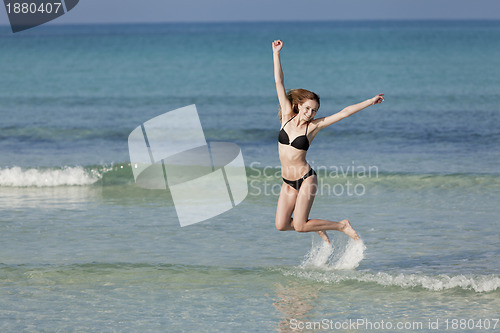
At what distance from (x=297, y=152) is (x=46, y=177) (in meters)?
7.52

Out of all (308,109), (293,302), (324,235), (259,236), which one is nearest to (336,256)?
(324,235)

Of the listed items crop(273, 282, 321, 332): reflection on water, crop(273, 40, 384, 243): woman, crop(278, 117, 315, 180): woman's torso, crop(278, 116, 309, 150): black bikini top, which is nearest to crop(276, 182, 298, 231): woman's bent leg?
crop(273, 40, 384, 243): woman

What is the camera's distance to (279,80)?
308 inches

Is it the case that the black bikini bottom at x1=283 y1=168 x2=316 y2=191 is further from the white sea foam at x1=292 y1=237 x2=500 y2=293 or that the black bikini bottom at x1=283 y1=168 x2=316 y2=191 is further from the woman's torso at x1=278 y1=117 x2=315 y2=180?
the white sea foam at x1=292 y1=237 x2=500 y2=293

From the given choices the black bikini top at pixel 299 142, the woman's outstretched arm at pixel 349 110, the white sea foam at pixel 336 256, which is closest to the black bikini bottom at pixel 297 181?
the black bikini top at pixel 299 142

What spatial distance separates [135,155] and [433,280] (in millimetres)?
10540

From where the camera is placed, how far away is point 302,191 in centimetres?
809

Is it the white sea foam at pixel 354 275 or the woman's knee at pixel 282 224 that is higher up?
the woman's knee at pixel 282 224

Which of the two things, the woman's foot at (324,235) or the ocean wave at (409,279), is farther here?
the woman's foot at (324,235)

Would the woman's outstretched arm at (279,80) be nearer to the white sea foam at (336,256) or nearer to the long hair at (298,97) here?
the long hair at (298,97)

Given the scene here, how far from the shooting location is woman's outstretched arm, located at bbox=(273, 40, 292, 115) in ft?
25.4

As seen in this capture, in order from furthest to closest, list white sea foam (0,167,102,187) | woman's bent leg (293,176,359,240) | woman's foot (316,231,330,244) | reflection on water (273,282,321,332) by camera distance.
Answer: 1. white sea foam (0,167,102,187)
2. woman's foot (316,231,330,244)
3. woman's bent leg (293,176,359,240)
4. reflection on water (273,282,321,332)

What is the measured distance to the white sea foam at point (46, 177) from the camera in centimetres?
1380

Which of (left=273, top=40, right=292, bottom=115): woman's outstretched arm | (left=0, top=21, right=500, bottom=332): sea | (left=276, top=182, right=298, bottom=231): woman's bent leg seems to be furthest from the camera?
(left=276, top=182, right=298, bottom=231): woman's bent leg
